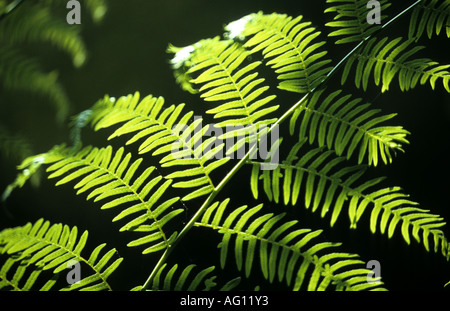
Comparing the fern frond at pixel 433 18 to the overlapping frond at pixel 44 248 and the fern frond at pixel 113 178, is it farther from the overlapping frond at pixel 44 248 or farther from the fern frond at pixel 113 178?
the overlapping frond at pixel 44 248

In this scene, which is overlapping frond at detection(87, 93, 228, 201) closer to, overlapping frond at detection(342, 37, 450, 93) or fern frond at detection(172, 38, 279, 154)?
fern frond at detection(172, 38, 279, 154)

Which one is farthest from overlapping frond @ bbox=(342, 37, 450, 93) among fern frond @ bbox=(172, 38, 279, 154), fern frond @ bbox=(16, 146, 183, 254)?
fern frond @ bbox=(16, 146, 183, 254)

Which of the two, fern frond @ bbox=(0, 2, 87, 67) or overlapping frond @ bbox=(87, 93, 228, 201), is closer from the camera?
overlapping frond @ bbox=(87, 93, 228, 201)

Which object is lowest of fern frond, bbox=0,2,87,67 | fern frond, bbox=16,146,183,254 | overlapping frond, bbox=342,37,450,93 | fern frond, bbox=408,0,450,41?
fern frond, bbox=16,146,183,254

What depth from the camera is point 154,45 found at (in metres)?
1.62

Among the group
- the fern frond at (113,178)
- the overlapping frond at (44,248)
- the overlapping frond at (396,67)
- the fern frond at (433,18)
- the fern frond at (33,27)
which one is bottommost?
the overlapping frond at (44,248)

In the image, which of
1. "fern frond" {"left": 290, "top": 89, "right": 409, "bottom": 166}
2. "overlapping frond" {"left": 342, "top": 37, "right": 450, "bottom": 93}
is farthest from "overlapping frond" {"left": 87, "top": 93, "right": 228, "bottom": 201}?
"overlapping frond" {"left": 342, "top": 37, "right": 450, "bottom": 93}

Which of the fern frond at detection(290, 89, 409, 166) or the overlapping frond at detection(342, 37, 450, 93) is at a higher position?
the overlapping frond at detection(342, 37, 450, 93)

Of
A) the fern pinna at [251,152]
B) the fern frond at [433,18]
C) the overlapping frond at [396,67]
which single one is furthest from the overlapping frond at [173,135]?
the fern frond at [433,18]

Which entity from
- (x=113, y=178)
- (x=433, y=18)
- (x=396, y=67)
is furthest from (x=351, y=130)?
(x=113, y=178)

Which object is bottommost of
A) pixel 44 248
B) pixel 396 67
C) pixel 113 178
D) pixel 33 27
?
pixel 44 248

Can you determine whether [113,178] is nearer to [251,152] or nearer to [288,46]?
[251,152]

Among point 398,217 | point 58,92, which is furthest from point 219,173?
point 398,217

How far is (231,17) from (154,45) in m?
0.38
